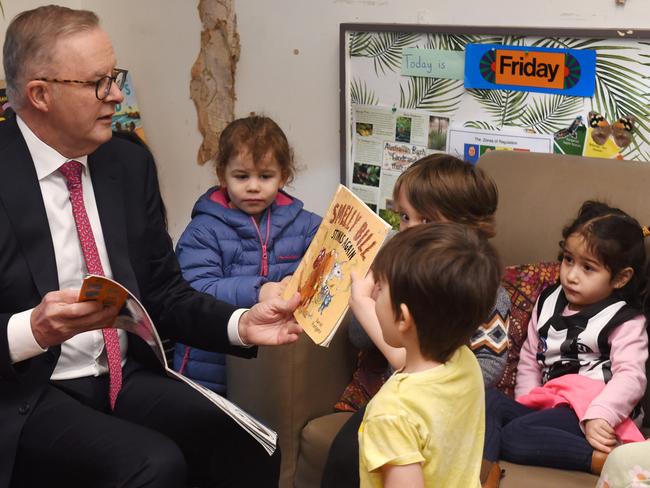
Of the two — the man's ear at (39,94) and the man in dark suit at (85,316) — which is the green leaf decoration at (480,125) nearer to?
the man in dark suit at (85,316)

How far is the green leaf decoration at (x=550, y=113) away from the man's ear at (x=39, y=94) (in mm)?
1316

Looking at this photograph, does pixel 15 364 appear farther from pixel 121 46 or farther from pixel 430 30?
pixel 121 46

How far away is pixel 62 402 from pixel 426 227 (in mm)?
840

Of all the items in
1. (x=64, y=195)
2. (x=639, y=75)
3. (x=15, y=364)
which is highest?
(x=639, y=75)

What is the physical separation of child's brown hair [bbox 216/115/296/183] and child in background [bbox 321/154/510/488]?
0.46m

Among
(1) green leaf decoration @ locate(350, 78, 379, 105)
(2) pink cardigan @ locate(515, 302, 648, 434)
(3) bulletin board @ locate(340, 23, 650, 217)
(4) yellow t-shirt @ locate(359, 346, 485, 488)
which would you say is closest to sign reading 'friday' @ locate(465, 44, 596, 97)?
(3) bulletin board @ locate(340, 23, 650, 217)

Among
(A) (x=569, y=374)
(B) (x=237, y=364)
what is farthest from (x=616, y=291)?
(B) (x=237, y=364)

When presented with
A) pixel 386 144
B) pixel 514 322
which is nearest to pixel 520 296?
pixel 514 322

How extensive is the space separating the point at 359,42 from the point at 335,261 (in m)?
1.26

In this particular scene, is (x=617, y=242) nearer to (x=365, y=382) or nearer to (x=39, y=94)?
(x=365, y=382)

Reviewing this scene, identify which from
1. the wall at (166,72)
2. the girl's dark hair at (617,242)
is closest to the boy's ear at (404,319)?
the girl's dark hair at (617,242)

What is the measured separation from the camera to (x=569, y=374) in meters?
2.00

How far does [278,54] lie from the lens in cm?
312

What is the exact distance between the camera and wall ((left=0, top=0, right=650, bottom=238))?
255 cm
